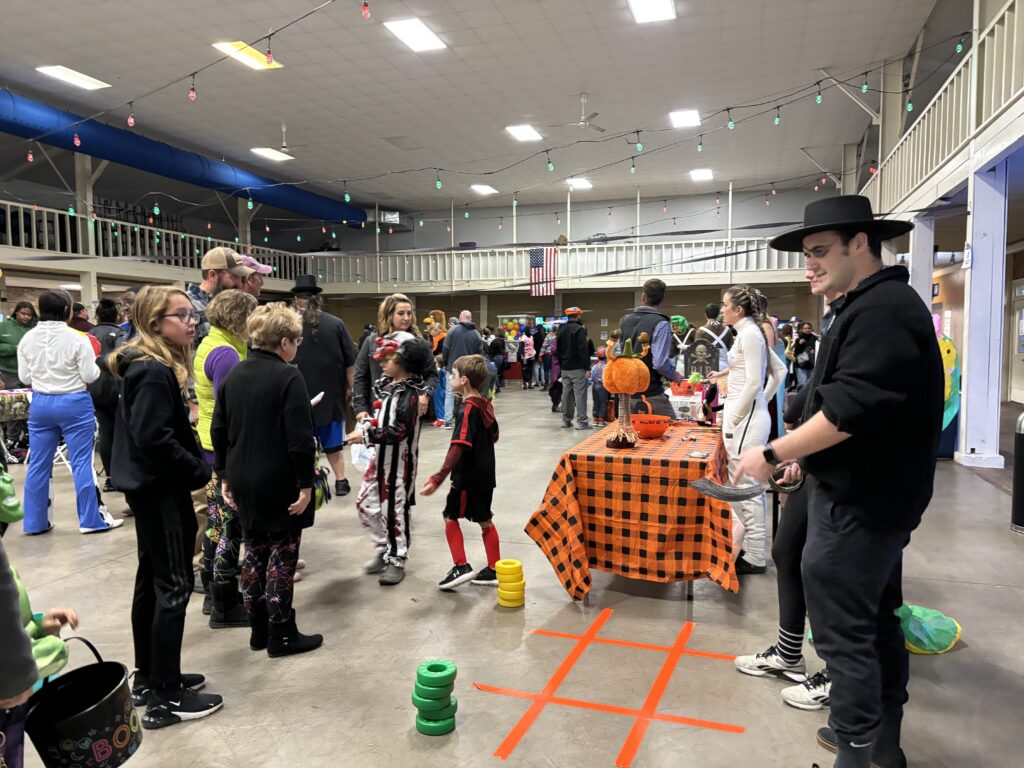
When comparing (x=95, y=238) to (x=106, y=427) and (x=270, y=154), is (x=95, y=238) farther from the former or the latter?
(x=106, y=427)

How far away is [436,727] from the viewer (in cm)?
223

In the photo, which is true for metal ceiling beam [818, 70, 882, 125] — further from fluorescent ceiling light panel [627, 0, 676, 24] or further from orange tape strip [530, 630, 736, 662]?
orange tape strip [530, 630, 736, 662]

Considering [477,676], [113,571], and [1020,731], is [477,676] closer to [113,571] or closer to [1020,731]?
[1020,731]

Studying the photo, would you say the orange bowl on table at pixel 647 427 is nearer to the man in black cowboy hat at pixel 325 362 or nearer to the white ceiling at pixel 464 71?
the man in black cowboy hat at pixel 325 362

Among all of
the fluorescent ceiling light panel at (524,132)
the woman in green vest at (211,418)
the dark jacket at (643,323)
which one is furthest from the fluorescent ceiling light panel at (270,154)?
the woman in green vest at (211,418)

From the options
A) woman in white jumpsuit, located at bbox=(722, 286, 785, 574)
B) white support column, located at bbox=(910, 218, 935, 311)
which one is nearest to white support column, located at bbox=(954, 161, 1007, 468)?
white support column, located at bbox=(910, 218, 935, 311)

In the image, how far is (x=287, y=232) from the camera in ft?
70.8

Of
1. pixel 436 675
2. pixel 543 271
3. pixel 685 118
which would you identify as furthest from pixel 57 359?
pixel 543 271

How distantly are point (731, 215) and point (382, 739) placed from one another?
16994 mm

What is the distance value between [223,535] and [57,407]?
230 cm

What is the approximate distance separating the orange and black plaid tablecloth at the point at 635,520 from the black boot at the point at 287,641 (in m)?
1.14

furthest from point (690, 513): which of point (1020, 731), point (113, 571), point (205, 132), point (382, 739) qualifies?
point (205, 132)

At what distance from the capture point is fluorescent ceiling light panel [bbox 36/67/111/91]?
947cm

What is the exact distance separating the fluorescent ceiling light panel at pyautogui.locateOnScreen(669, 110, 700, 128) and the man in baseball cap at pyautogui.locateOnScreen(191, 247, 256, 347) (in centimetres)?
973
